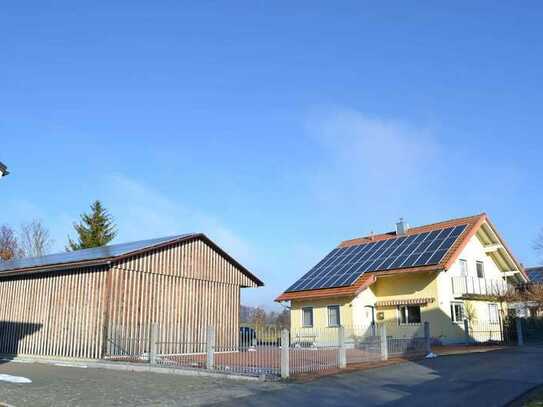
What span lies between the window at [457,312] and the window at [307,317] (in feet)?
27.6

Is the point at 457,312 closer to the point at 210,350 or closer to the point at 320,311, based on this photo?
the point at 320,311

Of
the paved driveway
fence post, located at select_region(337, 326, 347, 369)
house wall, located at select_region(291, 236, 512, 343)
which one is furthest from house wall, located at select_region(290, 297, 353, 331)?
fence post, located at select_region(337, 326, 347, 369)

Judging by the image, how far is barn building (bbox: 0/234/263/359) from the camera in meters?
20.0

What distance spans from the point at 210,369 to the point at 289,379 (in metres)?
2.84

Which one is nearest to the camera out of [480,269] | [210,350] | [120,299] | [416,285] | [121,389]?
[121,389]

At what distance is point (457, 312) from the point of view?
97.3ft

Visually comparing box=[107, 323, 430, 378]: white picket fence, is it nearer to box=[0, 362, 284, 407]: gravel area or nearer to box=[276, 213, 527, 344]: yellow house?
box=[0, 362, 284, 407]: gravel area

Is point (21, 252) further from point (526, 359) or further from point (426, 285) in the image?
point (526, 359)

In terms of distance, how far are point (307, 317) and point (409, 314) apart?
20.9ft

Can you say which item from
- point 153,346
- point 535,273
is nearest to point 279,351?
point 153,346

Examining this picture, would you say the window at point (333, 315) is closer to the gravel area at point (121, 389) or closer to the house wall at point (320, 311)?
the house wall at point (320, 311)

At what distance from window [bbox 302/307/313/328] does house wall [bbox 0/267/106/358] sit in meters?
15.7

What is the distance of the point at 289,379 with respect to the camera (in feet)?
45.1

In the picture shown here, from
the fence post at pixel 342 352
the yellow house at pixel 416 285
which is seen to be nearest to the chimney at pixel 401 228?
the yellow house at pixel 416 285
